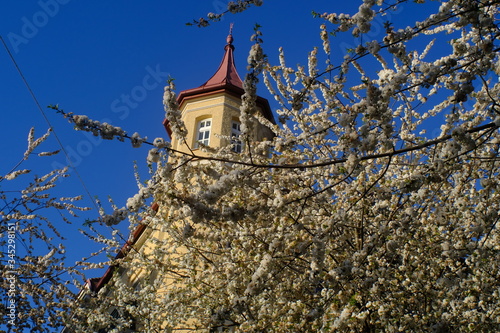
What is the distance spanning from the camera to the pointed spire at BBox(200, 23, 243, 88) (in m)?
16.1

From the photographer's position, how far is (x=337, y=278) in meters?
4.61

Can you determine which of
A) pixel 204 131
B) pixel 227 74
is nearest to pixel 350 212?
pixel 204 131

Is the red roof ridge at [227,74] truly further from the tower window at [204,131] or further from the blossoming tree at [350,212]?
the blossoming tree at [350,212]

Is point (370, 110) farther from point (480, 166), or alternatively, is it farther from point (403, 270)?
point (480, 166)

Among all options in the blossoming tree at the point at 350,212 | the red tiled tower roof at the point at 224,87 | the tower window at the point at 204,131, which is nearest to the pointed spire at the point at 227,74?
the red tiled tower roof at the point at 224,87

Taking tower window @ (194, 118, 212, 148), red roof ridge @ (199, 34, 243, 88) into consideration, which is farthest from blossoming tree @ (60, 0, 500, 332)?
red roof ridge @ (199, 34, 243, 88)

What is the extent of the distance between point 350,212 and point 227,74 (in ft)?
39.1

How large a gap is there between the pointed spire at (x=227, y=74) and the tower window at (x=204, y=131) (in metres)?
1.38

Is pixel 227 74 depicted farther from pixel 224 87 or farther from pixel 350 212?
pixel 350 212

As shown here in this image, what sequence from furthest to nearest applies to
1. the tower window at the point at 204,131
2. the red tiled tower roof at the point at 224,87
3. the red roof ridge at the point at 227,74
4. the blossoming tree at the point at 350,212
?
the red roof ridge at the point at 227,74, the red tiled tower roof at the point at 224,87, the tower window at the point at 204,131, the blossoming tree at the point at 350,212

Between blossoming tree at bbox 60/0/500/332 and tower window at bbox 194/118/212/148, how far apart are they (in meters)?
6.04

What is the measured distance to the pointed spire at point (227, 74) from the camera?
16.1m

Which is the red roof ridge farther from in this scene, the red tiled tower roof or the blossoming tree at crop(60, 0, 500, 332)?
the blossoming tree at crop(60, 0, 500, 332)

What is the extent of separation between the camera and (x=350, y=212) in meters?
6.23
